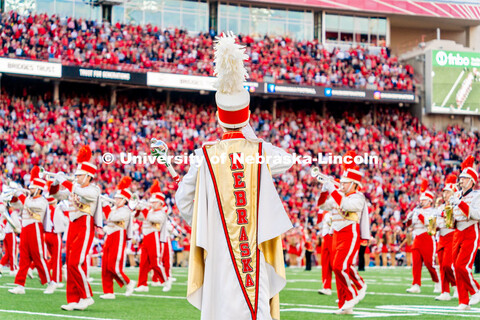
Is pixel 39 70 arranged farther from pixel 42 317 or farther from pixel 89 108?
pixel 42 317

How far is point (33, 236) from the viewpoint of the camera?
Result: 15.6 metres

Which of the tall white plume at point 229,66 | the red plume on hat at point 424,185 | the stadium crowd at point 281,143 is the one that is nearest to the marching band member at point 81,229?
the tall white plume at point 229,66

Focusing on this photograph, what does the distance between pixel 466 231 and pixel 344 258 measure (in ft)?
7.66

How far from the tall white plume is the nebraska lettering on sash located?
1.60 feet

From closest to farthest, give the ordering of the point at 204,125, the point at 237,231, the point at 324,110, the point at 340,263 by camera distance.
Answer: the point at 237,231, the point at 340,263, the point at 204,125, the point at 324,110

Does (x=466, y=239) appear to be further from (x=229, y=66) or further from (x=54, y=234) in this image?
(x=54, y=234)

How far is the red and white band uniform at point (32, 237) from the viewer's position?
50.1 feet

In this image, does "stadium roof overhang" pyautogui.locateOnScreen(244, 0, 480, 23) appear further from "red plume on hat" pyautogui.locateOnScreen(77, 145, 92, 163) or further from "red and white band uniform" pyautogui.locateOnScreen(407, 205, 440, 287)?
"red plume on hat" pyautogui.locateOnScreen(77, 145, 92, 163)

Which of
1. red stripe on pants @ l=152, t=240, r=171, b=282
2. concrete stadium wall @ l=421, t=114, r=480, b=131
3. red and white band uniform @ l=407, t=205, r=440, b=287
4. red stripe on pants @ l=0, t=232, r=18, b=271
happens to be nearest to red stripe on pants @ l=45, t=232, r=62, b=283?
red stripe on pants @ l=152, t=240, r=171, b=282

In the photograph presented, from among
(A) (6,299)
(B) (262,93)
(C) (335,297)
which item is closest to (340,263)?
(C) (335,297)

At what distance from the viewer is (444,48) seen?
46.6 metres

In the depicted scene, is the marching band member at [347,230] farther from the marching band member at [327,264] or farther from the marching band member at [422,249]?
the marching band member at [422,249]

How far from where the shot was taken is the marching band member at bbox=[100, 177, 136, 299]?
15.1 m

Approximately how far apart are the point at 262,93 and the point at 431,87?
10699 mm
